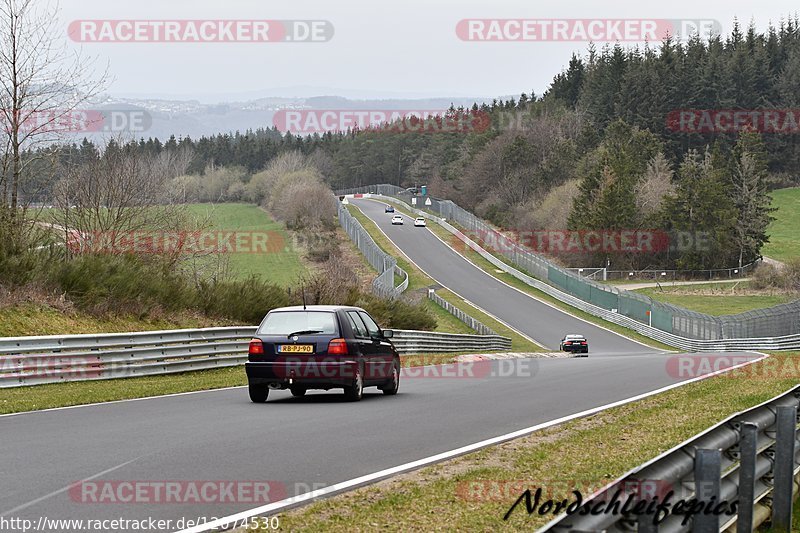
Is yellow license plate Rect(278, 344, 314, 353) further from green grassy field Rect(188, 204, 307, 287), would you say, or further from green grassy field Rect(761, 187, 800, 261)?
green grassy field Rect(761, 187, 800, 261)

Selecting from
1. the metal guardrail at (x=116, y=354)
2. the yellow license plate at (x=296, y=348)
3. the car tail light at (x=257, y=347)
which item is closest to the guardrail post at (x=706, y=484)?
the yellow license plate at (x=296, y=348)

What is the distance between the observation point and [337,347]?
666 inches

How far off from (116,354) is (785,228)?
117812mm

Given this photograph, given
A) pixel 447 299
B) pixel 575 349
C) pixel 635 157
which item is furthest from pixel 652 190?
pixel 575 349

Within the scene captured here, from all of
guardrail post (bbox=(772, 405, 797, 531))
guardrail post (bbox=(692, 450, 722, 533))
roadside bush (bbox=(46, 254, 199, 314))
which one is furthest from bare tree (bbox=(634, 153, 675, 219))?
guardrail post (bbox=(692, 450, 722, 533))

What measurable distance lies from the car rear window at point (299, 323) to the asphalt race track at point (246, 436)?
1167 millimetres

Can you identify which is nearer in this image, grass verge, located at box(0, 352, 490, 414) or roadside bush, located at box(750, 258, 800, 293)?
grass verge, located at box(0, 352, 490, 414)

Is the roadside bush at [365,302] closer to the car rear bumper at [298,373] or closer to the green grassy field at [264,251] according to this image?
the car rear bumper at [298,373]

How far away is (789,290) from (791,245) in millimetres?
31654

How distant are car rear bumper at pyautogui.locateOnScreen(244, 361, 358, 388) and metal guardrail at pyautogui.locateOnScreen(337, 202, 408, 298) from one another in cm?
4696

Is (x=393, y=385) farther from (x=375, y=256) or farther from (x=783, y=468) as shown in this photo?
(x=375, y=256)

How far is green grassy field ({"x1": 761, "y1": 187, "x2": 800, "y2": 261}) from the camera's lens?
115000mm

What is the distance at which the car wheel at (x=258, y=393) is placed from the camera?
16984 mm

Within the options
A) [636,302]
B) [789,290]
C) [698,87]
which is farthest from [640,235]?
[698,87]
